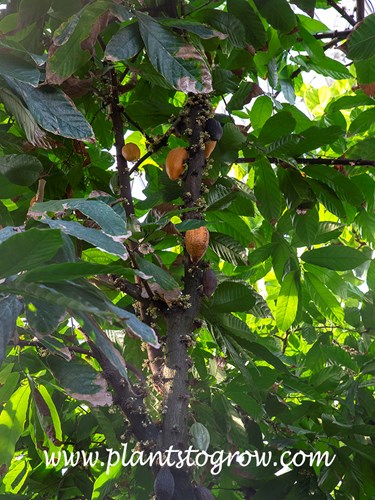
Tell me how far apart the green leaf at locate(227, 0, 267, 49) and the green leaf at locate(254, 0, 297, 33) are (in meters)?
0.04

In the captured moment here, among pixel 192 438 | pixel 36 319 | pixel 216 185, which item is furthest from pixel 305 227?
pixel 36 319

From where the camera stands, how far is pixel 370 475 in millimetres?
1242

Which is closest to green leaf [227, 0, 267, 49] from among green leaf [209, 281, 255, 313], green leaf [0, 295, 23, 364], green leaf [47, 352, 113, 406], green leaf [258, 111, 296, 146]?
green leaf [258, 111, 296, 146]

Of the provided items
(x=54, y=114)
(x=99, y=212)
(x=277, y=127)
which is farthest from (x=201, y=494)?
(x=277, y=127)

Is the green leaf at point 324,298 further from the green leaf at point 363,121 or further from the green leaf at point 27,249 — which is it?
the green leaf at point 27,249

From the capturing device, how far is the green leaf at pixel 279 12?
46.0 inches

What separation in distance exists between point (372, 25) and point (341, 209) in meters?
0.33

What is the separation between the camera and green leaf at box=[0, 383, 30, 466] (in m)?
1.04

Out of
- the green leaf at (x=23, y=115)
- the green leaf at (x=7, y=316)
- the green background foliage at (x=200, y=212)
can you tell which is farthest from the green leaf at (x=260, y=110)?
the green leaf at (x=7, y=316)

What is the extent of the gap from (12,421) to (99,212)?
19.9 inches

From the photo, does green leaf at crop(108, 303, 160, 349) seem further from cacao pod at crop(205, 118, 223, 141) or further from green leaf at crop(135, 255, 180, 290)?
cacao pod at crop(205, 118, 223, 141)

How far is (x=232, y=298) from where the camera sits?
42.2 inches

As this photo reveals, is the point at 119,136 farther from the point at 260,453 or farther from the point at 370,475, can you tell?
the point at 370,475

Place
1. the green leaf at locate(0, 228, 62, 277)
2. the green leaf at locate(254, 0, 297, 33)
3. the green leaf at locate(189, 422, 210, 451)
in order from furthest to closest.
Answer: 1. the green leaf at locate(254, 0, 297, 33)
2. the green leaf at locate(189, 422, 210, 451)
3. the green leaf at locate(0, 228, 62, 277)
